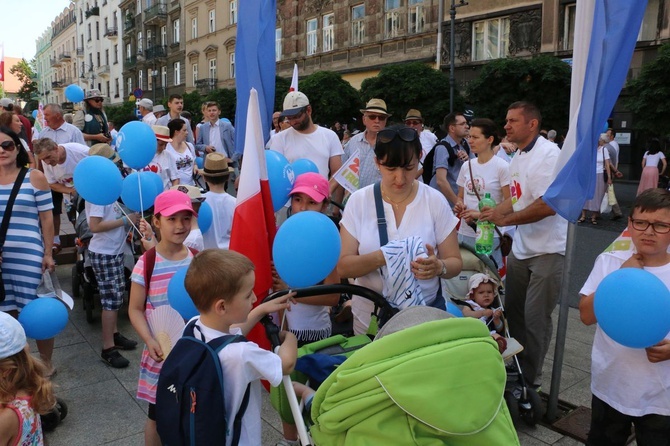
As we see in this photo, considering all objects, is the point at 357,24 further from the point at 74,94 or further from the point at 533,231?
the point at 533,231

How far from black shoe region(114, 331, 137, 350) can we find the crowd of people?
1 centimetres

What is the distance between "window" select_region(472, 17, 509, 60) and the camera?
24.4 metres

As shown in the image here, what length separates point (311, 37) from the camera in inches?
1329

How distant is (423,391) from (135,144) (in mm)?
3550

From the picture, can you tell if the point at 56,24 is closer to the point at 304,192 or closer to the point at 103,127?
the point at 103,127

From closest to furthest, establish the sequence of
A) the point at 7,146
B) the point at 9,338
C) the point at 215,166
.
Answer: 1. the point at 9,338
2. the point at 7,146
3. the point at 215,166

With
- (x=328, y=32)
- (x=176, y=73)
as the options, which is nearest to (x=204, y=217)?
(x=328, y=32)

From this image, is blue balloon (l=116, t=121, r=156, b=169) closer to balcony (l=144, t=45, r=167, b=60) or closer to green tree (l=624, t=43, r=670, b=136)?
green tree (l=624, t=43, r=670, b=136)

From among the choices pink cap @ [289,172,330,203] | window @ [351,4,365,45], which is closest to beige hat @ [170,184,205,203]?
pink cap @ [289,172,330,203]

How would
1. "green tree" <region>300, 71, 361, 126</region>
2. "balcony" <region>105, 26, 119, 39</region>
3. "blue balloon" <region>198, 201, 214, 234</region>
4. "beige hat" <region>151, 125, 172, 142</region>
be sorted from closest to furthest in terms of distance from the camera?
"blue balloon" <region>198, 201, 214, 234</region>
"beige hat" <region>151, 125, 172, 142</region>
"green tree" <region>300, 71, 361, 126</region>
"balcony" <region>105, 26, 119, 39</region>

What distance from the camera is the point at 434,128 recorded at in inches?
863

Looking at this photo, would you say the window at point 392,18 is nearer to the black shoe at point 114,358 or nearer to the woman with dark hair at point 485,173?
the woman with dark hair at point 485,173

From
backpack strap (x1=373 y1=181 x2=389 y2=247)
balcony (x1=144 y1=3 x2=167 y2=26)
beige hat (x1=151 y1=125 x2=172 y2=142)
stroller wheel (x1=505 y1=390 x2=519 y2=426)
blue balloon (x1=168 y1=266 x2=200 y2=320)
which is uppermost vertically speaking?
balcony (x1=144 y1=3 x2=167 y2=26)

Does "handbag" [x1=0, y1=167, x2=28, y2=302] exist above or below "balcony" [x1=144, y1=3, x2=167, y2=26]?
below
